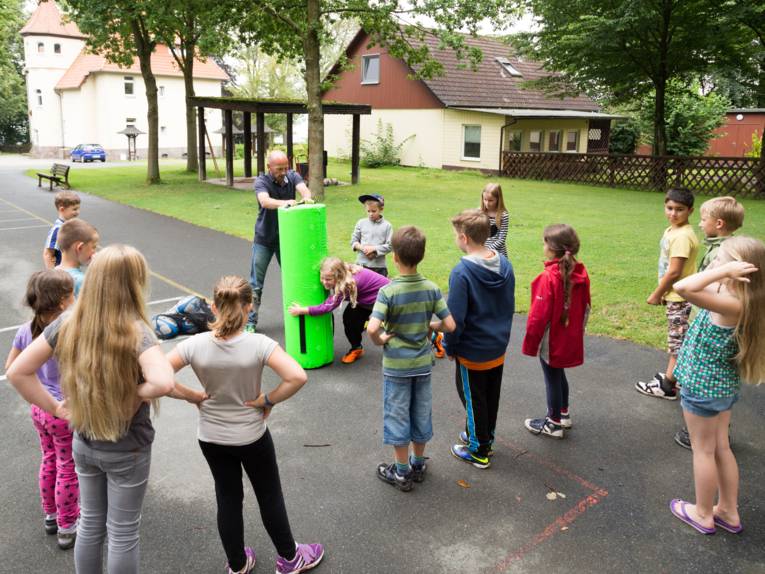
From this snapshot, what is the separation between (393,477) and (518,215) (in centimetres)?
1272

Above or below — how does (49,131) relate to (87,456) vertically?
above

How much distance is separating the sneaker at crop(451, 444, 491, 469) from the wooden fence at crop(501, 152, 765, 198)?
69.0ft

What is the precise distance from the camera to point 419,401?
12.6 feet

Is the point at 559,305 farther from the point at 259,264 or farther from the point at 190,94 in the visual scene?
the point at 190,94

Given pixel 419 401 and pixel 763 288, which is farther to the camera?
pixel 419 401

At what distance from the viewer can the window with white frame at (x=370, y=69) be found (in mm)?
34438

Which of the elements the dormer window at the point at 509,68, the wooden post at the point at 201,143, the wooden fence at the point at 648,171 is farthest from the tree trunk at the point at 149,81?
the dormer window at the point at 509,68

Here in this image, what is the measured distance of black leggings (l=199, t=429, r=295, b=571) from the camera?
2916 mm

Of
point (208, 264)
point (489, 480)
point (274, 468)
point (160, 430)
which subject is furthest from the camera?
point (208, 264)

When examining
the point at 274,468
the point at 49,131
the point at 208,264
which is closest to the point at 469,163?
the point at 208,264

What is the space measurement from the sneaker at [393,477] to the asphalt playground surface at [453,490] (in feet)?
0.18

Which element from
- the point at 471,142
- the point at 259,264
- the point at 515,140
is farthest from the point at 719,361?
the point at 515,140

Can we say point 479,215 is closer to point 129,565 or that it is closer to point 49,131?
point 129,565

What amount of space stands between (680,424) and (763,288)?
2109 millimetres
